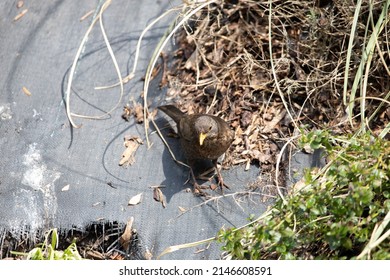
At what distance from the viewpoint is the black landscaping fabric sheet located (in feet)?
15.8

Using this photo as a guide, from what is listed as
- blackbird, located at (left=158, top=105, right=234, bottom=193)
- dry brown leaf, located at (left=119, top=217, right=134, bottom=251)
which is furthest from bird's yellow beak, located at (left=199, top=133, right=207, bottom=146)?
dry brown leaf, located at (left=119, top=217, right=134, bottom=251)

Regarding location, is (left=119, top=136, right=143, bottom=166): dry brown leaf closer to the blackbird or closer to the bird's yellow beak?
the blackbird

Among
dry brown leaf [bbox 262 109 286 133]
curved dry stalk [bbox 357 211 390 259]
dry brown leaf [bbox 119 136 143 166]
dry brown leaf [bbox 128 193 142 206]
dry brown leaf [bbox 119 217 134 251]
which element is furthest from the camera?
dry brown leaf [bbox 262 109 286 133]

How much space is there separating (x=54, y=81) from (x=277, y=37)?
5.99ft

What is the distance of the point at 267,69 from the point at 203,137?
0.85m

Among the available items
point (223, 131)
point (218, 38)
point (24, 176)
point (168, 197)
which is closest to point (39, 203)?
point (24, 176)

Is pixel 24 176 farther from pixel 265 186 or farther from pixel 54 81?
pixel 265 186

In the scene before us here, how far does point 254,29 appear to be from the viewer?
558 cm

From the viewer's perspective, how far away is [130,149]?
202 inches

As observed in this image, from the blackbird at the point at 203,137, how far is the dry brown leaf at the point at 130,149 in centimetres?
33

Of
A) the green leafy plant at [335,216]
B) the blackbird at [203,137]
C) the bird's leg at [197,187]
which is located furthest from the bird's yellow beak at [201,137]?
the green leafy plant at [335,216]

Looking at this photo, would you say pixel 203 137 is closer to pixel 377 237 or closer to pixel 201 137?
pixel 201 137

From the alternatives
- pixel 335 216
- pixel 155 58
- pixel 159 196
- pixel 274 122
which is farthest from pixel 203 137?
pixel 335 216

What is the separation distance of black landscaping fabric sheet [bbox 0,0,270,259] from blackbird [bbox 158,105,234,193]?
12 cm
